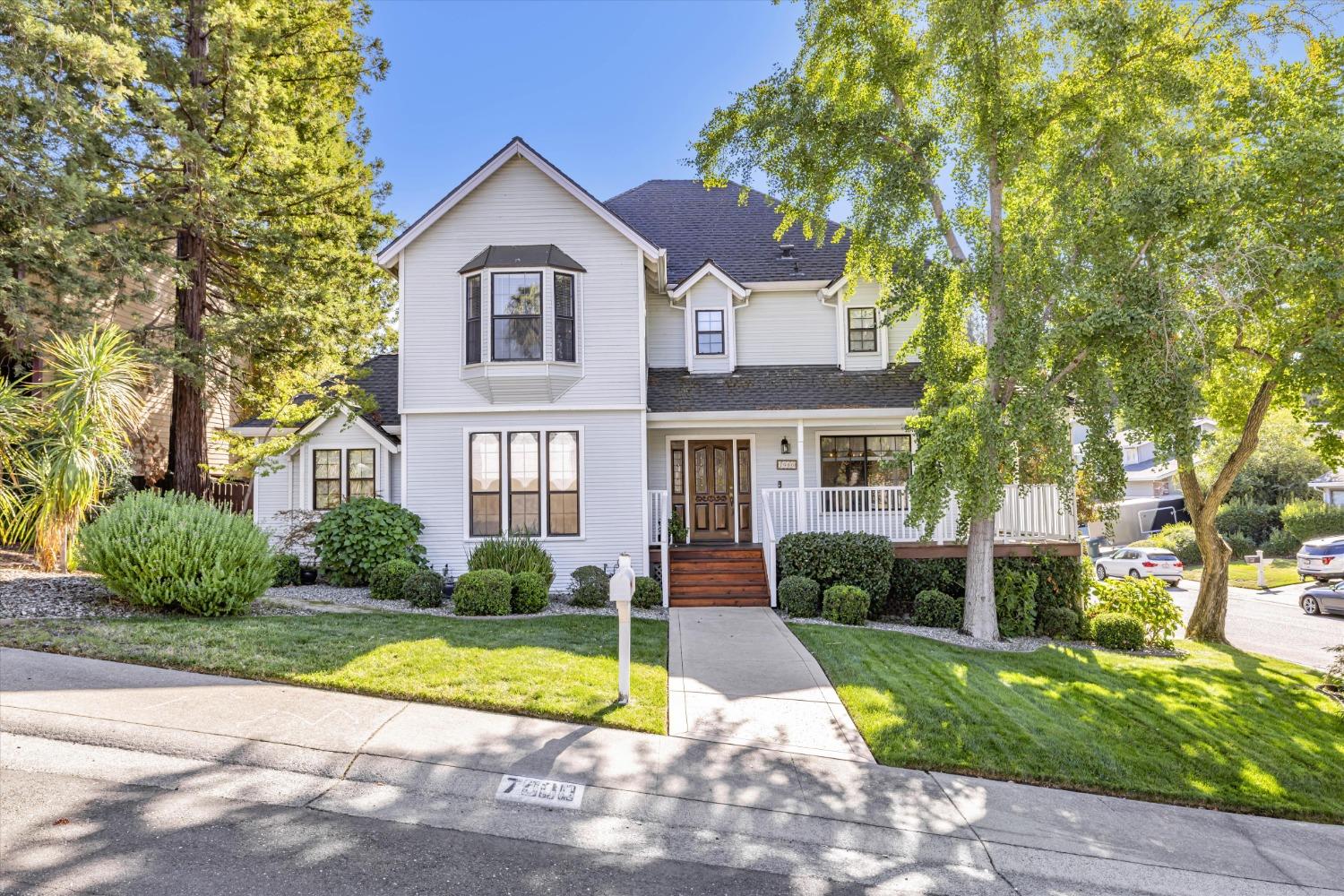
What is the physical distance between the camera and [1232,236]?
922 centimetres

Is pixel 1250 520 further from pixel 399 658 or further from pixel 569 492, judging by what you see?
pixel 399 658

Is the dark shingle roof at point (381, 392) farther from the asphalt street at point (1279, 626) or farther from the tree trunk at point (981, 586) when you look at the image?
the asphalt street at point (1279, 626)

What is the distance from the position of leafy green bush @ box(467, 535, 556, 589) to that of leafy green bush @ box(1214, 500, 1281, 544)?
33951 mm

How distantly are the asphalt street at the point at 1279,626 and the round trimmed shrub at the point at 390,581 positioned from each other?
1496 cm

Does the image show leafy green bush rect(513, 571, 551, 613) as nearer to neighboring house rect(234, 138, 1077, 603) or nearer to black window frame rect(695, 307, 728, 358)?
neighboring house rect(234, 138, 1077, 603)

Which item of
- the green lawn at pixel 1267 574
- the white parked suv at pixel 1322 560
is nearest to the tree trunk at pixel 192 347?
the green lawn at pixel 1267 574

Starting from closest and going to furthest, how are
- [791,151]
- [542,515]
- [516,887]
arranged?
[516,887] → [791,151] → [542,515]

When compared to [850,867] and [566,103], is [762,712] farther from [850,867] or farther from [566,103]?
[566,103]

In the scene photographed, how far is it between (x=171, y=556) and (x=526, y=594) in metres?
4.89

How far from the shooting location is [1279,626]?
16.7 m

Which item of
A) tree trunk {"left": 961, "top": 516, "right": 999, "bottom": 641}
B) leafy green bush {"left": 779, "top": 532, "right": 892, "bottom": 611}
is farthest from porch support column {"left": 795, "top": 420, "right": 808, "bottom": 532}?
tree trunk {"left": 961, "top": 516, "right": 999, "bottom": 641}

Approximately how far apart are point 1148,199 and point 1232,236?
145 centimetres

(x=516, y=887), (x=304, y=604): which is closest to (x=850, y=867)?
(x=516, y=887)

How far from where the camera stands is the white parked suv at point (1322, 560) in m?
21.5
